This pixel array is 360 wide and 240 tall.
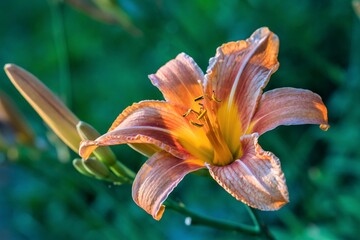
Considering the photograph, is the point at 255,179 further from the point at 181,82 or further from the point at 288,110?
the point at 181,82

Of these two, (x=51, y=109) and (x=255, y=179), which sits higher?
(x=51, y=109)

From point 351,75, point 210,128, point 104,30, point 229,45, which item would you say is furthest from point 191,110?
point 104,30

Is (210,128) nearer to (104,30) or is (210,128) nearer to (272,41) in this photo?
(272,41)

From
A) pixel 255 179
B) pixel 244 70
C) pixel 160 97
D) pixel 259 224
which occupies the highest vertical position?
pixel 244 70

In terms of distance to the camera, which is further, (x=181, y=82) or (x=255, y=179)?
(x=181, y=82)

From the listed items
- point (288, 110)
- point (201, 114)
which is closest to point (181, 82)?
point (201, 114)

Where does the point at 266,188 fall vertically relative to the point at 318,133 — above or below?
above

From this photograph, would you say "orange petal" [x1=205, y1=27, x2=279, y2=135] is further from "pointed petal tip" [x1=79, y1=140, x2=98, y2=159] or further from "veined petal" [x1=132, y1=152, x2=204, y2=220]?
"pointed petal tip" [x1=79, y1=140, x2=98, y2=159]
